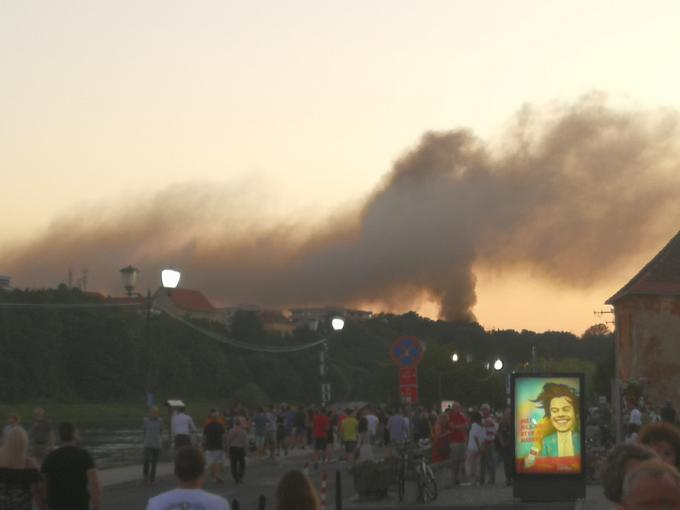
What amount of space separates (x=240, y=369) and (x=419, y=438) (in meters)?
103

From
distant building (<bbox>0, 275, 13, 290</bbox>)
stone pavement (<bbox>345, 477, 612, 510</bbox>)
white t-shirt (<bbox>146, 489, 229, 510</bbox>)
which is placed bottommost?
stone pavement (<bbox>345, 477, 612, 510</bbox>)

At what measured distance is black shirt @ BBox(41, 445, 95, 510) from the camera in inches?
523

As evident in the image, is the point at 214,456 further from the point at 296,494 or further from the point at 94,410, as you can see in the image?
the point at 94,410

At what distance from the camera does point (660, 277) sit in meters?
77.1

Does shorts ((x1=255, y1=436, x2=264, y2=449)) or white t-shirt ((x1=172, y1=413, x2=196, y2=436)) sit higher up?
white t-shirt ((x1=172, y1=413, x2=196, y2=436))

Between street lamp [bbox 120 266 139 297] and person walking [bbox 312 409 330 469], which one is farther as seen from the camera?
person walking [bbox 312 409 330 469]

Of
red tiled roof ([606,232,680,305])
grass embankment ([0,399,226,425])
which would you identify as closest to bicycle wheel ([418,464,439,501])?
red tiled roof ([606,232,680,305])

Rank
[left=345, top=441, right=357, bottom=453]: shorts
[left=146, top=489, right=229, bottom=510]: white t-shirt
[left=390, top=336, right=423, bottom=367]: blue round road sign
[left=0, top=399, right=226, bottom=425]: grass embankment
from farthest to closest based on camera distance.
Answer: [left=0, top=399, right=226, bottom=425]: grass embankment, [left=345, top=441, right=357, bottom=453]: shorts, [left=390, top=336, right=423, bottom=367]: blue round road sign, [left=146, top=489, right=229, bottom=510]: white t-shirt

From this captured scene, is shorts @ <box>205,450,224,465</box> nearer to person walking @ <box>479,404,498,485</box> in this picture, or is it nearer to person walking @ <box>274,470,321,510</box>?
person walking @ <box>479,404,498,485</box>

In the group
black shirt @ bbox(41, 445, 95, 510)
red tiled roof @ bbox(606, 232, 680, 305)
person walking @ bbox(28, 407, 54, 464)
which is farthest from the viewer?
red tiled roof @ bbox(606, 232, 680, 305)

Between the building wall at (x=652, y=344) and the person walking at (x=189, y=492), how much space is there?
62408mm

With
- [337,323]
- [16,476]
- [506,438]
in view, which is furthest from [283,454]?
[16,476]

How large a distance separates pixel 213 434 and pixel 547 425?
415 inches

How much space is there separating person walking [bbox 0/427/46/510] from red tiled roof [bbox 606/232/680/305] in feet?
214
